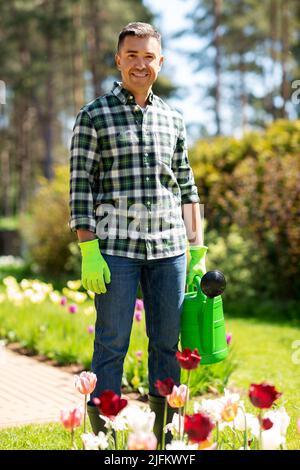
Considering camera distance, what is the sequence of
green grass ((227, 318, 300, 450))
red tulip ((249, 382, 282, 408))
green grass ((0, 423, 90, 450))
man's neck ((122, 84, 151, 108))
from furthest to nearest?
green grass ((227, 318, 300, 450)), green grass ((0, 423, 90, 450)), man's neck ((122, 84, 151, 108)), red tulip ((249, 382, 282, 408))

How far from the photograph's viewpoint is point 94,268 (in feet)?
8.15

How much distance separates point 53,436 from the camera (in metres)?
3.21

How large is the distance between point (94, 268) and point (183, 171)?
2.10 feet

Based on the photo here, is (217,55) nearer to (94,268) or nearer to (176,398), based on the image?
(94,268)

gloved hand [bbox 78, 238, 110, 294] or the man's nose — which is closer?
gloved hand [bbox 78, 238, 110, 294]

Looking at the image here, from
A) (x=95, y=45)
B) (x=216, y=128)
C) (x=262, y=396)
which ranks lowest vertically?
(x=262, y=396)

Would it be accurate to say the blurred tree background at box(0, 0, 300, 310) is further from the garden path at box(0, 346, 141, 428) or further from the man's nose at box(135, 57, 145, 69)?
the man's nose at box(135, 57, 145, 69)

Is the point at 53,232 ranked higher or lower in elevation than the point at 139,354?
higher

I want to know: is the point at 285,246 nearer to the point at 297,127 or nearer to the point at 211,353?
the point at 297,127

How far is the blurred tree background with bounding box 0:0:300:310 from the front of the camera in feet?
25.9

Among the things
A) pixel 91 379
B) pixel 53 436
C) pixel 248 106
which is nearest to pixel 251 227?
pixel 53 436

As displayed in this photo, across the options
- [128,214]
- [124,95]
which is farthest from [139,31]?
[128,214]

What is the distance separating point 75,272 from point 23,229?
122 inches

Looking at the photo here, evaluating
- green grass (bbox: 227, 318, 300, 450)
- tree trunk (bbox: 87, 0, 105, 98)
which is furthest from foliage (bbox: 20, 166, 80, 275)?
tree trunk (bbox: 87, 0, 105, 98)
